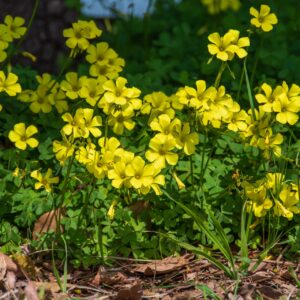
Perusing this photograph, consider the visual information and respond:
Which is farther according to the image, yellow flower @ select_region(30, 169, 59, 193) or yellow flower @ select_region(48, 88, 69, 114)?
yellow flower @ select_region(48, 88, 69, 114)

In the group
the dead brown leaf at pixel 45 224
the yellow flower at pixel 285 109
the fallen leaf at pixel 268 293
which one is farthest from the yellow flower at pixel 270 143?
the dead brown leaf at pixel 45 224

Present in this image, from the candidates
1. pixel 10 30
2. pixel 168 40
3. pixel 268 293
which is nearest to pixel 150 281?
pixel 268 293

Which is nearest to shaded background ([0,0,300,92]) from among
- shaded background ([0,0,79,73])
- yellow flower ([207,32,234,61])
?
shaded background ([0,0,79,73])

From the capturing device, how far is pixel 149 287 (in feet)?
10.7

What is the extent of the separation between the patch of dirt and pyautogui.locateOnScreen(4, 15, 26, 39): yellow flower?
1.05 meters

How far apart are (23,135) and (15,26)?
22.4 inches

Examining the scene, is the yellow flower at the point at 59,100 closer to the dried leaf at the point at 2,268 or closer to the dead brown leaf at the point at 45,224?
the dead brown leaf at the point at 45,224

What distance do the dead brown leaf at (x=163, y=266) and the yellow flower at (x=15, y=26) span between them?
3.97ft

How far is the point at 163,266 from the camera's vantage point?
3.34 meters

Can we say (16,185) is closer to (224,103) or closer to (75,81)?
(75,81)

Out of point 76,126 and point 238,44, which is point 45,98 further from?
point 238,44

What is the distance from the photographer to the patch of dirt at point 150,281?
309cm

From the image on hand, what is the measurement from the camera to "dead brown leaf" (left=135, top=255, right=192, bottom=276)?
3.33 meters

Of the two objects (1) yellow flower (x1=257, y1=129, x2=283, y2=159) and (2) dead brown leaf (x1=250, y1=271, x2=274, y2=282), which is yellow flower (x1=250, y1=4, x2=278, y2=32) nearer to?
(1) yellow flower (x1=257, y1=129, x2=283, y2=159)
